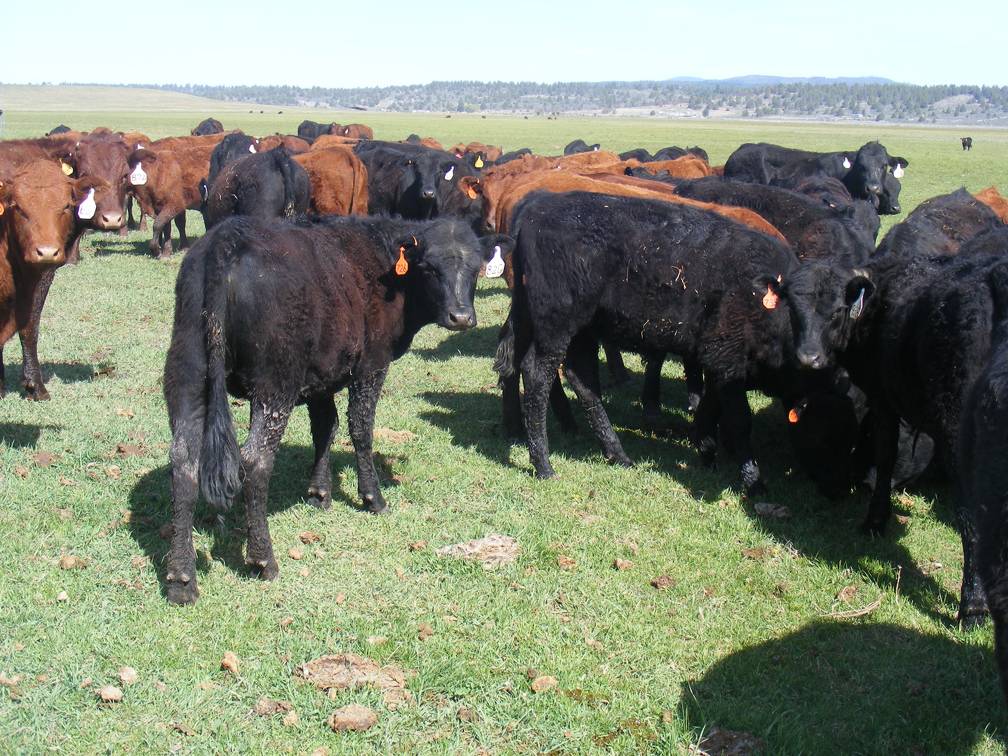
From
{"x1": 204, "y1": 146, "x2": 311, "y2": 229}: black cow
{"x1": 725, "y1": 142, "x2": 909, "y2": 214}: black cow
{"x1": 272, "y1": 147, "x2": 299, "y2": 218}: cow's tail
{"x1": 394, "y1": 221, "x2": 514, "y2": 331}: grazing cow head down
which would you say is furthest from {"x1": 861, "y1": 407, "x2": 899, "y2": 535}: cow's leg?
{"x1": 725, "y1": 142, "x2": 909, "y2": 214}: black cow

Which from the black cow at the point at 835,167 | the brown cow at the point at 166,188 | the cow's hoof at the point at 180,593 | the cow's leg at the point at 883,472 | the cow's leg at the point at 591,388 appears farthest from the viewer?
the black cow at the point at 835,167

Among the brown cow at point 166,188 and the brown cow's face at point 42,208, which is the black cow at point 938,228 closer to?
the brown cow's face at point 42,208

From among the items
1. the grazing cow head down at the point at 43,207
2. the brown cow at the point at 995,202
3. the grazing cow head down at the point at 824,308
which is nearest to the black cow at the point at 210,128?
the brown cow at the point at 995,202

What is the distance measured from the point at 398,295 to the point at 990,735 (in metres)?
4.41

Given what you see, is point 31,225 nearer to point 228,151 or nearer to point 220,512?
point 220,512

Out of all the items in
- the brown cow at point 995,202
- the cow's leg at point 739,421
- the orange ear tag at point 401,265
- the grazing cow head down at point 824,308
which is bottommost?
the cow's leg at point 739,421

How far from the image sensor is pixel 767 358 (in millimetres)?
7426

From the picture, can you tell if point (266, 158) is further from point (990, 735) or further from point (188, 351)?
point (990, 735)

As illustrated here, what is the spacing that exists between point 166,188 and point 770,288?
1425 centimetres

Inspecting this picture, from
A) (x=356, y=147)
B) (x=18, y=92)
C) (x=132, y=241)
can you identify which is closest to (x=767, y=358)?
(x=356, y=147)

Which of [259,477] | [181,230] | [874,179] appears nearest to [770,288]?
[259,477]

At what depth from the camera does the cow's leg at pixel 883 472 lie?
21.5 feet

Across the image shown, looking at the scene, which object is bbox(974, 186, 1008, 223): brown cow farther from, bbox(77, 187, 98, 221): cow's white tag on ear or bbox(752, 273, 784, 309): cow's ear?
bbox(77, 187, 98, 221): cow's white tag on ear

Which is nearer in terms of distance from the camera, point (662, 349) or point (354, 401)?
point (354, 401)
